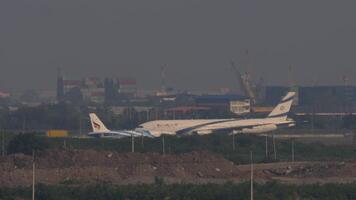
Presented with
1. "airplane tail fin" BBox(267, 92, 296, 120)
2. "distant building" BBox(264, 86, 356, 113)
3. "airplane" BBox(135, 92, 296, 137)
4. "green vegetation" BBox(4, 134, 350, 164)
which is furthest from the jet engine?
"distant building" BBox(264, 86, 356, 113)

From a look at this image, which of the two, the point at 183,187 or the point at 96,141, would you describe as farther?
the point at 96,141

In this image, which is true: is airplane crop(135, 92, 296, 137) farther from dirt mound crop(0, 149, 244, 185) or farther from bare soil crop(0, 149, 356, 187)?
bare soil crop(0, 149, 356, 187)

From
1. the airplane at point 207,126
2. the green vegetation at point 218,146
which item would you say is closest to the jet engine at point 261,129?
the airplane at point 207,126

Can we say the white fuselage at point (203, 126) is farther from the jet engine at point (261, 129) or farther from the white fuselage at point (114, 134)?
the white fuselage at point (114, 134)

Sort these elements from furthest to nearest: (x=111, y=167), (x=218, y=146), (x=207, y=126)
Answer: (x=207, y=126) < (x=218, y=146) < (x=111, y=167)

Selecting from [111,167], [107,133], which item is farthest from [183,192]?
[107,133]

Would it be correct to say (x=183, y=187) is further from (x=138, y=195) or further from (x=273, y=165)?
(x=273, y=165)

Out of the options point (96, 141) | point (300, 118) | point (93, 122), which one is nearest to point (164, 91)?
point (300, 118)

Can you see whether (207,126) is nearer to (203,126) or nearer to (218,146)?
(203,126)
